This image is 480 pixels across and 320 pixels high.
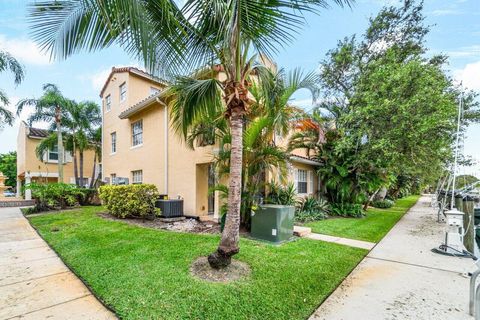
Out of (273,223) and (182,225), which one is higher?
(273,223)

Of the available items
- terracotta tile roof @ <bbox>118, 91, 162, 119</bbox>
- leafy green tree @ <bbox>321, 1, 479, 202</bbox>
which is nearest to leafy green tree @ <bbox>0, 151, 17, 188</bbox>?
terracotta tile roof @ <bbox>118, 91, 162, 119</bbox>

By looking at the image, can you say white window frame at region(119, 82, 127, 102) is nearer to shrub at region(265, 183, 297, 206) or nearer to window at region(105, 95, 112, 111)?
window at region(105, 95, 112, 111)

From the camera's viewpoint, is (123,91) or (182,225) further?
(123,91)

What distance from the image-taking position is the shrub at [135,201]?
10.0 metres

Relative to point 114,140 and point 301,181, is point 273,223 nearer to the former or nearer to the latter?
point 301,181

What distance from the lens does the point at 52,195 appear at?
1357 centimetres

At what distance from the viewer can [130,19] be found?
242 centimetres

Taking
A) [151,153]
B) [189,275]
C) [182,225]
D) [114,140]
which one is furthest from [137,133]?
[189,275]

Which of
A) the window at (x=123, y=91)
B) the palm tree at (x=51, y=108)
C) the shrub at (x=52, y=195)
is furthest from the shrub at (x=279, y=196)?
the palm tree at (x=51, y=108)

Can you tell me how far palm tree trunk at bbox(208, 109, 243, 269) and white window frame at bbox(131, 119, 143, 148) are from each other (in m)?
11.3

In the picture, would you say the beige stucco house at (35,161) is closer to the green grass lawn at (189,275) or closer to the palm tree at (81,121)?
the palm tree at (81,121)

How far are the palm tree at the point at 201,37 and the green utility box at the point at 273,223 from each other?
256cm

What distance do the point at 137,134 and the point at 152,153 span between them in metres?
2.65

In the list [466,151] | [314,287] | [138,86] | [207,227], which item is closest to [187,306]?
[314,287]
